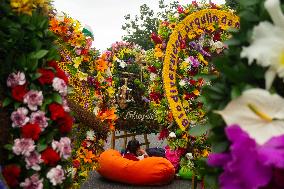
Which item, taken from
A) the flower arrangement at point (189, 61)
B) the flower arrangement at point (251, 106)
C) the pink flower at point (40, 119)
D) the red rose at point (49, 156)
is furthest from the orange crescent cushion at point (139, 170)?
the flower arrangement at point (251, 106)

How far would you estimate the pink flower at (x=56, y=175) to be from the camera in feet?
10.7

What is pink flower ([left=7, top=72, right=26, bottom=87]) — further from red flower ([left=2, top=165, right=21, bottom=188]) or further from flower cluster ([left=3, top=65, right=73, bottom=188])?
red flower ([left=2, top=165, right=21, bottom=188])

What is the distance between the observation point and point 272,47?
1.88 meters

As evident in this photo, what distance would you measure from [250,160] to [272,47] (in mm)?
467

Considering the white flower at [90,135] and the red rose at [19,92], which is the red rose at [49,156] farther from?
the white flower at [90,135]

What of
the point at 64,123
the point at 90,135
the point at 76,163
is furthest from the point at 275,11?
the point at 90,135

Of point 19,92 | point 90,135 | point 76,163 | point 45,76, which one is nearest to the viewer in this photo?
point 19,92

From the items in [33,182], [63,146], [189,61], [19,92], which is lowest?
[33,182]

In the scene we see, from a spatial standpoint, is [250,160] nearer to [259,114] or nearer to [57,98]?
[259,114]

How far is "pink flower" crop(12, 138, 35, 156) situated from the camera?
3.10m

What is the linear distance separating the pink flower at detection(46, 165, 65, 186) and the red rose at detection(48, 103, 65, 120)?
Result: 346 millimetres

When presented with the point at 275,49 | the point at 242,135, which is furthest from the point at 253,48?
the point at 242,135

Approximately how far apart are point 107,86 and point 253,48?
527cm

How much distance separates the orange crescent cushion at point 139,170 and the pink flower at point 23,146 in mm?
5203
